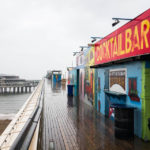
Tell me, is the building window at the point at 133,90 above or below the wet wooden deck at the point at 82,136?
above

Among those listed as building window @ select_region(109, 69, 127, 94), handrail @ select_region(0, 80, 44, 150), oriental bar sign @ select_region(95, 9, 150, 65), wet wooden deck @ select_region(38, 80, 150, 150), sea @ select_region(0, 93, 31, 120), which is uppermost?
oriental bar sign @ select_region(95, 9, 150, 65)

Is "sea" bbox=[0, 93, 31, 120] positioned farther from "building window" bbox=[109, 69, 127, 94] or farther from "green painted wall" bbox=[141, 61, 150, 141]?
"green painted wall" bbox=[141, 61, 150, 141]

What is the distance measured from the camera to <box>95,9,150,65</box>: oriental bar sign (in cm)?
545

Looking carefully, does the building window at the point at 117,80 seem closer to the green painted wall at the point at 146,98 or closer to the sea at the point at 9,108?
the green painted wall at the point at 146,98

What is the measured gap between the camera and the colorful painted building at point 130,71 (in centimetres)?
548

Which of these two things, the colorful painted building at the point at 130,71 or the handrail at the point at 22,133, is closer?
the handrail at the point at 22,133

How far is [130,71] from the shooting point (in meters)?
6.43

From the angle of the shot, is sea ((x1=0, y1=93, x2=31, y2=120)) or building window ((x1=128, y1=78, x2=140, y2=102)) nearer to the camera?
building window ((x1=128, y1=78, x2=140, y2=102))

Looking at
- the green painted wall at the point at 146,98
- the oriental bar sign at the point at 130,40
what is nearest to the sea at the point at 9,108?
the oriental bar sign at the point at 130,40

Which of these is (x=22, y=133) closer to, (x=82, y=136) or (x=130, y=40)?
(x=82, y=136)

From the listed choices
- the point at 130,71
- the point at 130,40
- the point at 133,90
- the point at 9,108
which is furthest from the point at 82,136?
the point at 9,108

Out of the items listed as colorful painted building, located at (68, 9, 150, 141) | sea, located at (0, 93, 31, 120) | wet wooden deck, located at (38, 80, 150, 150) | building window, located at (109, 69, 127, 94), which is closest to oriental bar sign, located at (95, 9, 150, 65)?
colorful painted building, located at (68, 9, 150, 141)

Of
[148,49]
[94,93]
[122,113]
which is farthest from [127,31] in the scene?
[94,93]

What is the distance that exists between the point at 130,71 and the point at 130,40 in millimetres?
1242
